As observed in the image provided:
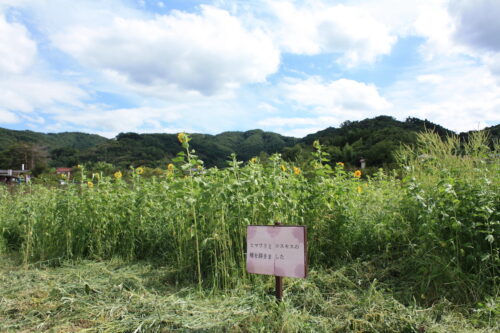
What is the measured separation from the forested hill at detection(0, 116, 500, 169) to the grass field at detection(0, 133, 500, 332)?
56.0 inches

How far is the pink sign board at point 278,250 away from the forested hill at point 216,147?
99.6 inches

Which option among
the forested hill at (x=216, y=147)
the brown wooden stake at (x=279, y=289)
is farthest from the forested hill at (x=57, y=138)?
the brown wooden stake at (x=279, y=289)

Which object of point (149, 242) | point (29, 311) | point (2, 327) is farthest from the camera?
point (149, 242)

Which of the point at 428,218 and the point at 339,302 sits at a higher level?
the point at 428,218

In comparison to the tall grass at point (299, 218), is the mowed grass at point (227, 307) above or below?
below

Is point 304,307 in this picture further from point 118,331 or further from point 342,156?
point 342,156

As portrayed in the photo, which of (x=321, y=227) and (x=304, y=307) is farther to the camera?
(x=321, y=227)

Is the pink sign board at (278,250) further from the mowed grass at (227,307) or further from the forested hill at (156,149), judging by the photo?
the forested hill at (156,149)

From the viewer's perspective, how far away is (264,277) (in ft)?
10.4

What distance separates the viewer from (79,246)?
4465mm

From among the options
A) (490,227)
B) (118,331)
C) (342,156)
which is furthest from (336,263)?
(342,156)

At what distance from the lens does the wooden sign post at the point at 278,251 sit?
2.36m

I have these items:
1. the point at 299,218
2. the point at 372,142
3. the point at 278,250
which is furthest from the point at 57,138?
the point at 278,250

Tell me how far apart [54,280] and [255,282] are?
214 cm
